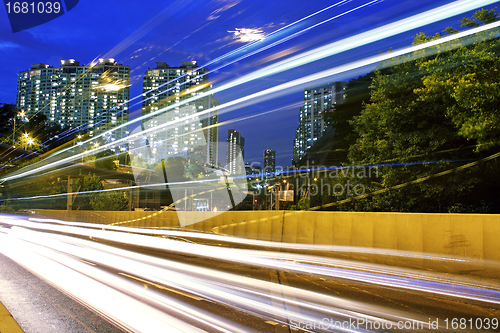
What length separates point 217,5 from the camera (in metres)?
13.6

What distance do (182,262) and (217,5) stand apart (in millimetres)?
10031

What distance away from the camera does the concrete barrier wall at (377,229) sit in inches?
334

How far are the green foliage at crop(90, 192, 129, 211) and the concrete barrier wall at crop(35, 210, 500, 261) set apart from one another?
77.9ft

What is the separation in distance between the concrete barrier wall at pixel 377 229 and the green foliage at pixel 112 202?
2373 cm

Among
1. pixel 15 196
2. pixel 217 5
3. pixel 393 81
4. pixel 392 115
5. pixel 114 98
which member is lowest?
pixel 15 196

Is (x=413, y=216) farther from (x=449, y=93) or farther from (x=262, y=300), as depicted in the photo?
(x=449, y=93)

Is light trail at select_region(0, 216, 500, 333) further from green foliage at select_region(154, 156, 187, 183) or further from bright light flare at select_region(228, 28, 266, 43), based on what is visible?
green foliage at select_region(154, 156, 187, 183)

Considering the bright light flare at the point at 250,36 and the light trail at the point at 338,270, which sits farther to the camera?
the bright light flare at the point at 250,36

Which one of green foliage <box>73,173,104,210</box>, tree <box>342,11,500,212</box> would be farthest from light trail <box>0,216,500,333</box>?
green foliage <box>73,173,104,210</box>

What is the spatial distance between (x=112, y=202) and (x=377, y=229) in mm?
34665

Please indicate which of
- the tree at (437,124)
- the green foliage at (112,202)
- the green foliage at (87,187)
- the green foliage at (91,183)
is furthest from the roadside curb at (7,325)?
the green foliage at (91,183)

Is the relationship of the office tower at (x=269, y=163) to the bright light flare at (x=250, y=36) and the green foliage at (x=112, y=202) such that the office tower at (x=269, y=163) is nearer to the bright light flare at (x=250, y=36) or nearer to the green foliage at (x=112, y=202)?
the green foliage at (x=112, y=202)

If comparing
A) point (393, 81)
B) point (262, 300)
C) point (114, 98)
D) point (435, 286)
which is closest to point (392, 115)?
point (393, 81)

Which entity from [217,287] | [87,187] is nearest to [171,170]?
[87,187]
